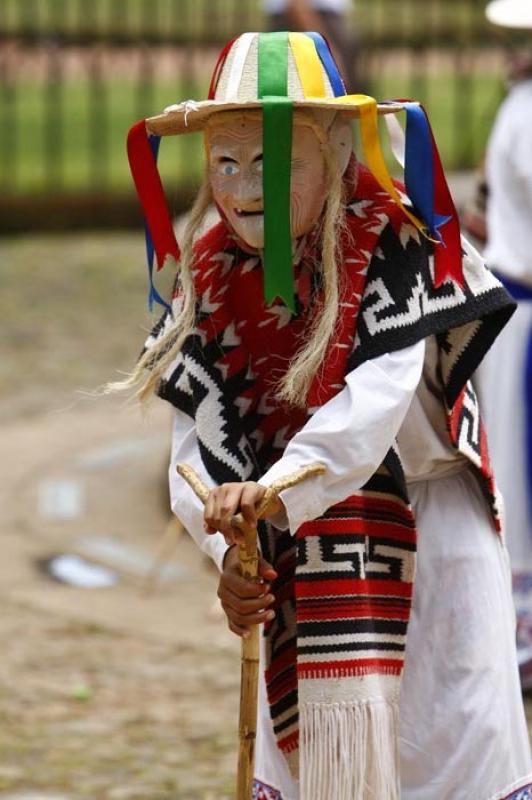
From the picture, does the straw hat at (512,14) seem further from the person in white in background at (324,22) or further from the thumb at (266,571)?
the thumb at (266,571)

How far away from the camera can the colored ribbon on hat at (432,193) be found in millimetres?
3113

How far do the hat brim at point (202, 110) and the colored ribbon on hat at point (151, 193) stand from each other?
0.11 ft

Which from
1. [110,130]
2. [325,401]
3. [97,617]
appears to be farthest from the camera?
[110,130]

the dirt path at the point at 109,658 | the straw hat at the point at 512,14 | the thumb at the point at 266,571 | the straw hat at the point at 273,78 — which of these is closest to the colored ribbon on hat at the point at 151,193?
the straw hat at the point at 273,78

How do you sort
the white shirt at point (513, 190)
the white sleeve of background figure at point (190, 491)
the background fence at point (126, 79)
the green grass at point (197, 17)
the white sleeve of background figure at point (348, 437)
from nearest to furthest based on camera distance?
the white sleeve of background figure at point (348, 437)
the white sleeve of background figure at point (190, 491)
the white shirt at point (513, 190)
the background fence at point (126, 79)
the green grass at point (197, 17)

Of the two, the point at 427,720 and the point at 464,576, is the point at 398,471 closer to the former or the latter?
the point at 464,576

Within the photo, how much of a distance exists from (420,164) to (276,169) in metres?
0.26

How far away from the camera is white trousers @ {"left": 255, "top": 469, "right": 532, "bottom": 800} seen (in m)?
3.24

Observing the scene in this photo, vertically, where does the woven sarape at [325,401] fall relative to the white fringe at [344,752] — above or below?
above

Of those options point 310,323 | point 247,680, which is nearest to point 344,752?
point 247,680

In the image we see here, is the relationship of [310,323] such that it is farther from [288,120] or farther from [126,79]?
[126,79]

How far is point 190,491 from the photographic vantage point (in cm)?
317

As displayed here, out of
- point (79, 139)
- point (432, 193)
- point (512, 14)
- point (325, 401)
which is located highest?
point (79, 139)

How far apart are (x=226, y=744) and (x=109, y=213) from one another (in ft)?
31.1
